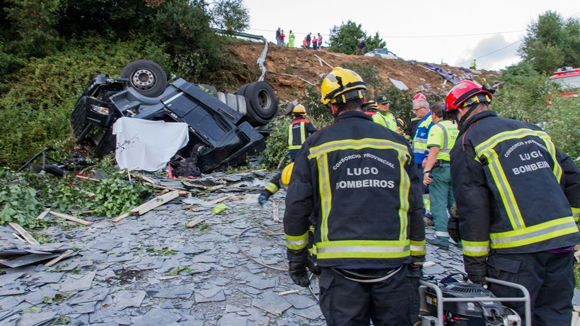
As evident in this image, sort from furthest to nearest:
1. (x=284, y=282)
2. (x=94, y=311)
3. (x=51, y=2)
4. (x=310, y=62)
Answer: (x=310, y=62) → (x=51, y=2) → (x=284, y=282) → (x=94, y=311)

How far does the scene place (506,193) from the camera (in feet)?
7.11

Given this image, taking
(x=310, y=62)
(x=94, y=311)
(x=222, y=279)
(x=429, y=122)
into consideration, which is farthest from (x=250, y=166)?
(x=310, y=62)

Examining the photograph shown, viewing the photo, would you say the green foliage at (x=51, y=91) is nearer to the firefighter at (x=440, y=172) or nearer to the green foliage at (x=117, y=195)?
the green foliage at (x=117, y=195)

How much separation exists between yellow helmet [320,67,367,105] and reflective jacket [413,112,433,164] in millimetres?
3397

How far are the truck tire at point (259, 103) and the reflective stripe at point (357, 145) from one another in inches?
353

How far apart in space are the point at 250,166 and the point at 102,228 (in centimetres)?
448

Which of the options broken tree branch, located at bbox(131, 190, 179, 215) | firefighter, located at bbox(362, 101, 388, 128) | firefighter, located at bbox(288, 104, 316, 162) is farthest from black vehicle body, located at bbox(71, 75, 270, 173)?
firefighter, located at bbox(362, 101, 388, 128)

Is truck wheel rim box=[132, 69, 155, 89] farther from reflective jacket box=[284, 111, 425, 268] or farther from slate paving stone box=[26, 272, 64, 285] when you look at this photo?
reflective jacket box=[284, 111, 425, 268]

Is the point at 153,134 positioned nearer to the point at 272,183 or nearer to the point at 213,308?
the point at 272,183

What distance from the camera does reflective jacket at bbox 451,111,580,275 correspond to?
212 centimetres

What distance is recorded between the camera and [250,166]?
9.73m

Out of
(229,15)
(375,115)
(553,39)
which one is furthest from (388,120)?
(553,39)

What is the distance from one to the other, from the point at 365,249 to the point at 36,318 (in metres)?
2.69

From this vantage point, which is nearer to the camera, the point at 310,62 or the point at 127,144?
the point at 127,144
